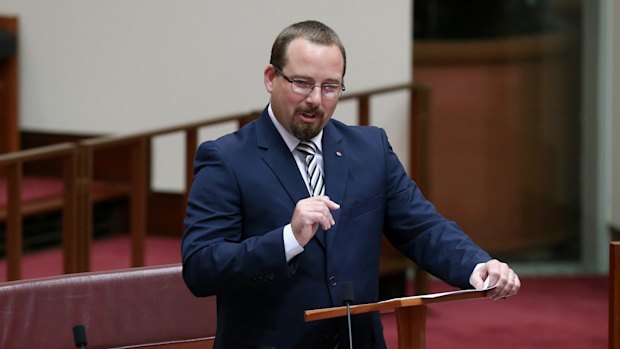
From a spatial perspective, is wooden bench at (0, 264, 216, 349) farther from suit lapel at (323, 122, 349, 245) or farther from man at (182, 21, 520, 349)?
suit lapel at (323, 122, 349, 245)

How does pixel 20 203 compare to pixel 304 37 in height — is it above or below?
below

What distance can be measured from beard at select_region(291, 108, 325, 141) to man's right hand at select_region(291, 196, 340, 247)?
0.29m

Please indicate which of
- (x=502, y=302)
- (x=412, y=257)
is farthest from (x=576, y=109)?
(x=412, y=257)

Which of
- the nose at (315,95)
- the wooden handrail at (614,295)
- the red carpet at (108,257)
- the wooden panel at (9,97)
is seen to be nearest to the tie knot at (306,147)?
the nose at (315,95)

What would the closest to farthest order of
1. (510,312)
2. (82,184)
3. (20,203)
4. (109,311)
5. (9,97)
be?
(109,311) < (20,203) < (82,184) < (510,312) < (9,97)

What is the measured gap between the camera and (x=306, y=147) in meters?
3.03

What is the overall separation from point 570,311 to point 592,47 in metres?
1.55

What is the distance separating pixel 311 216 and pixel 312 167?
0.42 meters

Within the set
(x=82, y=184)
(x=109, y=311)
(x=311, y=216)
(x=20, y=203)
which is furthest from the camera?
(x=82, y=184)

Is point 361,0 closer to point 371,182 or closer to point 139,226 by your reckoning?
point 139,226

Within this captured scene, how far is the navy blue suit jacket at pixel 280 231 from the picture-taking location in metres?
2.84

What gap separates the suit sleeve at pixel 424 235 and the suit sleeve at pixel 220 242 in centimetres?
39

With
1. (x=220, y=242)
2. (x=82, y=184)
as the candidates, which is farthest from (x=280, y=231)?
(x=82, y=184)

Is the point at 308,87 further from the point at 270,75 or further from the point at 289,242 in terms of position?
the point at 289,242
